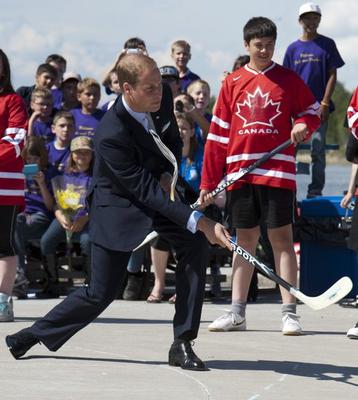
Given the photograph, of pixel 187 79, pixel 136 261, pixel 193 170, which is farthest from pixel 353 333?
pixel 187 79

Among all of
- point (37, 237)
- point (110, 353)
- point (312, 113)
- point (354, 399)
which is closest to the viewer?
point (354, 399)

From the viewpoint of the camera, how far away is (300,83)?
773 centimetres

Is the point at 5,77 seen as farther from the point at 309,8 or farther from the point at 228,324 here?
the point at 309,8

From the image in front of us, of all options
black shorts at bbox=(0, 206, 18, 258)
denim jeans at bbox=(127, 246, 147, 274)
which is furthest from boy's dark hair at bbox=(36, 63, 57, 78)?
black shorts at bbox=(0, 206, 18, 258)

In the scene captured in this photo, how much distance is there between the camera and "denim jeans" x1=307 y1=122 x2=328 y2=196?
37.5 feet

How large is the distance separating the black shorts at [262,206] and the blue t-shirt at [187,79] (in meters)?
4.14

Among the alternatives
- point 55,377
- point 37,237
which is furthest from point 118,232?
point 37,237

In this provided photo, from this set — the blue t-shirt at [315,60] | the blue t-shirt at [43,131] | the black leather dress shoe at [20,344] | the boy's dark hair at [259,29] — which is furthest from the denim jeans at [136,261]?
the black leather dress shoe at [20,344]

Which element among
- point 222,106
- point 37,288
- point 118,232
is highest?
point 222,106

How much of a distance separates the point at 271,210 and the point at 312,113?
687 mm

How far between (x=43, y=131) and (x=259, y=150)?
385 centimetres

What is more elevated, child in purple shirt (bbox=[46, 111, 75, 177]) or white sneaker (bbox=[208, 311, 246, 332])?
child in purple shirt (bbox=[46, 111, 75, 177])

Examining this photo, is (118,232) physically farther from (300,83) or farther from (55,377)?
(300,83)

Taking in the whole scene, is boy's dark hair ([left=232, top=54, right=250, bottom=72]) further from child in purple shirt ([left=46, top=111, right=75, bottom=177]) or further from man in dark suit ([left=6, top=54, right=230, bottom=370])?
man in dark suit ([left=6, top=54, right=230, bottom=370])
